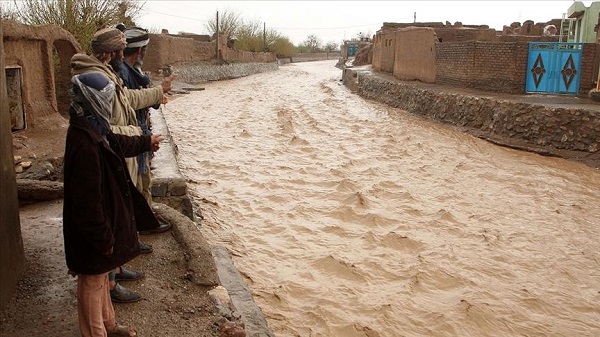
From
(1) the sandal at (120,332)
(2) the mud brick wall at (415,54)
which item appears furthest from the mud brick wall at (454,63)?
(1) the sandal at (120,332)

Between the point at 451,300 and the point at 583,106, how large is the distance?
7.78m

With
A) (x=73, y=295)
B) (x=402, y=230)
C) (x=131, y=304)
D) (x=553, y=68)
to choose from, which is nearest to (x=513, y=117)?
(x=553, y=68)

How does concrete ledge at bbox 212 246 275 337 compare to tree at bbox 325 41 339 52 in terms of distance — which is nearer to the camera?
concrete ledge at bbox 212 246 275 337

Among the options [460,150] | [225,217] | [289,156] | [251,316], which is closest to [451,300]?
[251,316]

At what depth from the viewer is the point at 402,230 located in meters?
6.31

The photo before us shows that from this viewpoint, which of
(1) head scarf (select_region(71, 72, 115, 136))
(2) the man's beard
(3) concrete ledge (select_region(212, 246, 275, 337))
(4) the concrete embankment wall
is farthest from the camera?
(4) the concrete embankment wall

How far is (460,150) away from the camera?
36.2 feet

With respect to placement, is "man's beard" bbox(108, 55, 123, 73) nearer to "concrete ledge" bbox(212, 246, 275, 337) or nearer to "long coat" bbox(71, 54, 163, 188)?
"long coat" bbox(71, 54, 163, 188)

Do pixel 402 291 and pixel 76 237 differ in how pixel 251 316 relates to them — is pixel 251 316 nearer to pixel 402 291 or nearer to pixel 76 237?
pixel 76 237

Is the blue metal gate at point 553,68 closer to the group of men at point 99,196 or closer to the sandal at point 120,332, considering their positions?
the group of men at point 99,196

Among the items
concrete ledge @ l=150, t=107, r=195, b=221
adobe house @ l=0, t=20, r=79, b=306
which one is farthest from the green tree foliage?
concrete ledge @ l=150, t=107, r=195, b=221

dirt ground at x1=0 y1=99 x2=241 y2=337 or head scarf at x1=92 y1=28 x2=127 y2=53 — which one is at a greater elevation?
head scarf at x1=92 y1=28 x2=127 y2=53

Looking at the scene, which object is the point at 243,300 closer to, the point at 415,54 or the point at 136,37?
the point at 136,37

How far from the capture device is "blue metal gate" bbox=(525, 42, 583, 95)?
12.1 m
